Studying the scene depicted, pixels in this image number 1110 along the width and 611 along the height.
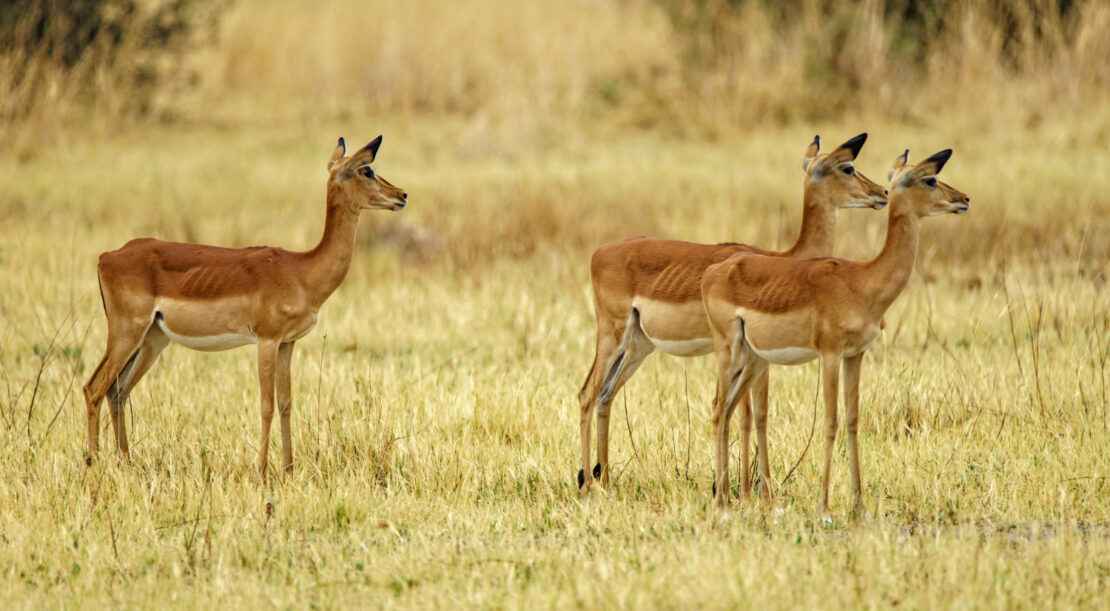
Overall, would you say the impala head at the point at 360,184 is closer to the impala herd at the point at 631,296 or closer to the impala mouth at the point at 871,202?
the impala herd at the point at 631,296

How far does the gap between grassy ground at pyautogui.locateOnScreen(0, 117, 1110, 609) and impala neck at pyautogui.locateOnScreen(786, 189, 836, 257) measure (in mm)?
940

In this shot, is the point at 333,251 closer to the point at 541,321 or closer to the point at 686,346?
the point at 686,346

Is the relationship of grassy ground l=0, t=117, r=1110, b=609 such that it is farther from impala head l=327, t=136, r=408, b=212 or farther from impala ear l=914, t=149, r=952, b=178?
impala ear l=914, t=149, r=952, b=178

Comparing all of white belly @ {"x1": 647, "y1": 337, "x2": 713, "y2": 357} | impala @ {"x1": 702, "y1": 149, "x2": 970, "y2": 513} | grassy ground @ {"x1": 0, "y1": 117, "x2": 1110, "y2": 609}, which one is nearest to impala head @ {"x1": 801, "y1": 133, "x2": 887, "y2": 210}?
impala @ {"x1": 702, "y1": 149, "x2": 970, "y2": 513}

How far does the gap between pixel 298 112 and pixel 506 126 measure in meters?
Result: 3.69

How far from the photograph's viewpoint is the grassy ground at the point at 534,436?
5641 mm

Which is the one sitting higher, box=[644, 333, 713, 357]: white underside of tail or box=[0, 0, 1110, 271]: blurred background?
box=[0, 0, 1110, 271]: blurred background

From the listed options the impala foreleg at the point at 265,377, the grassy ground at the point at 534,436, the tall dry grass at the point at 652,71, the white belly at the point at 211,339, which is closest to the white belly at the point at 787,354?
the grassy ground at the point at 534,436

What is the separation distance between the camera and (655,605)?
5301mm

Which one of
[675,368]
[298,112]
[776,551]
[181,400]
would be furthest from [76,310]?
[298,112]

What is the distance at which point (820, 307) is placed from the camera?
6016 millimetres

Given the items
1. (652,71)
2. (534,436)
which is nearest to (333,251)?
(534,436)

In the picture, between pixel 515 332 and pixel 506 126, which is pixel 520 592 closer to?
pixel 515 332

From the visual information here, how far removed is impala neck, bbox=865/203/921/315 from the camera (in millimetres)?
6076
